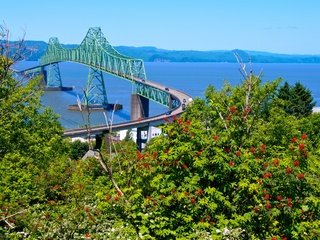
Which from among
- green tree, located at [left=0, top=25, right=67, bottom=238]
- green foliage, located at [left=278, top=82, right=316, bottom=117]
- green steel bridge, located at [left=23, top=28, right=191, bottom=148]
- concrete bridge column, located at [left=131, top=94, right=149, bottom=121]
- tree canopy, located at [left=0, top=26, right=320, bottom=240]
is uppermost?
tree canopy, located at [left=0, top=26, right=320, bottom=240]

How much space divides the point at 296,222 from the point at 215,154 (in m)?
1.48

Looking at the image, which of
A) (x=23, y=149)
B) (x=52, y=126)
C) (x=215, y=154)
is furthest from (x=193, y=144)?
(x=52, y=126)

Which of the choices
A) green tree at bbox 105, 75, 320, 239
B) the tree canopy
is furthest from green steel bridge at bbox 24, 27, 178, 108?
green tree at bbox 105, 75, 320, 239

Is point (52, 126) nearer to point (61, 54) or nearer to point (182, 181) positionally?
point (182, 181)

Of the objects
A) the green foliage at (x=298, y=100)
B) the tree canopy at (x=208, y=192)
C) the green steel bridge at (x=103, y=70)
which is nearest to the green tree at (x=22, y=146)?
the tree canopy at (x=208, y=192)

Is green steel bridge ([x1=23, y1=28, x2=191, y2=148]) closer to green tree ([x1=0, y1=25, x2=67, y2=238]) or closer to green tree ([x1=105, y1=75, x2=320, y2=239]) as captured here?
green tree ([x1=0, y1=25, x2=67, y2=238])

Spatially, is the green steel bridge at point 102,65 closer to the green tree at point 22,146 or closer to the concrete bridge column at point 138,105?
the concrete bridge column at point 138,105

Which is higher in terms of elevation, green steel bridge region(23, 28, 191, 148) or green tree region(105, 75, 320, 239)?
green tree region(105, 75, 320, 239)

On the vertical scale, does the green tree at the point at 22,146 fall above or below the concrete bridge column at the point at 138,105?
above

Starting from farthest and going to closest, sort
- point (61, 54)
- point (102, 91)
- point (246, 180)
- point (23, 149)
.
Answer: point (61, 54), point (102, 91), point (23, 149), point (246, 180)

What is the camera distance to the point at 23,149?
1917 cm

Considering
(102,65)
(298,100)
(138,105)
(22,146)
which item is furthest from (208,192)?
(102,65)

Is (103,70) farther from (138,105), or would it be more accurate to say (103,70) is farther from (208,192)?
(208,192)

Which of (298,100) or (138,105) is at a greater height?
(298,100)
